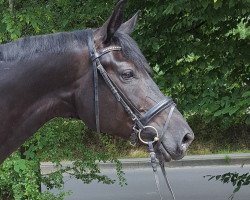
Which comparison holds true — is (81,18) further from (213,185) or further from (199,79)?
(213,185)

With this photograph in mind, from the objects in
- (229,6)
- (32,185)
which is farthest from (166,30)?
(32,185)

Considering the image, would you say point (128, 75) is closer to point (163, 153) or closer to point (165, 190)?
point (163, 153)

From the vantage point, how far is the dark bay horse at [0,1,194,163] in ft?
9.33

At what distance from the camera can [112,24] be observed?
9.36ft

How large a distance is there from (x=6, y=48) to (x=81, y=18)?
3242 millimetres

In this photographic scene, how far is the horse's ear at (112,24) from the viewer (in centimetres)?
283

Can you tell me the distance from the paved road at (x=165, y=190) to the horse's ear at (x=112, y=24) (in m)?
7.33

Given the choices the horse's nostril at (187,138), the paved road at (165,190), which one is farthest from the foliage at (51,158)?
the paved road at (165,190)

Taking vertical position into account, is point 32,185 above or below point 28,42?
below

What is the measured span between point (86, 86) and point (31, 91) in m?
0.26

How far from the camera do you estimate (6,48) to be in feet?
9.49

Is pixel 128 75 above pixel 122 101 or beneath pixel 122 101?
above

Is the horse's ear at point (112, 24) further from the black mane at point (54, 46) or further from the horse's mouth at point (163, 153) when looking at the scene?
the horse's mouth at point (163, 153)

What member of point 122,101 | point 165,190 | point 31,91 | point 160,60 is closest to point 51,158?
point 160,60
